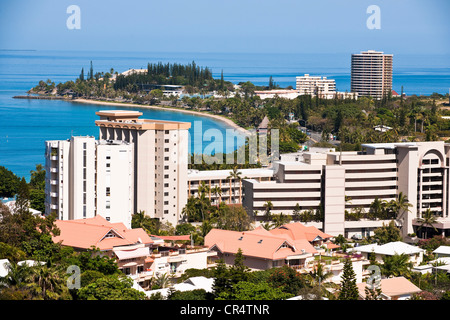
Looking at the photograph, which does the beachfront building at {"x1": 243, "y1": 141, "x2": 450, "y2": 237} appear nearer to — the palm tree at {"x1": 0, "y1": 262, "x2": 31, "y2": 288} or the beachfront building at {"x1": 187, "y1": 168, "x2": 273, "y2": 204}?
the beachfront building at {"x1": 187, "y1": 168, "x2": 273, "y2": 204}

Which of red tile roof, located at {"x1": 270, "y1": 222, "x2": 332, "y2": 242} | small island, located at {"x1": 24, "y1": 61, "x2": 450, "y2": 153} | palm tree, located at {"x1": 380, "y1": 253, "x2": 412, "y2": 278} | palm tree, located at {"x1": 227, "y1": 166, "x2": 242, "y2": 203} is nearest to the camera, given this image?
palm tree, located at {"x1": 380, "y1": 253, "x2": 412, "y2": 278}

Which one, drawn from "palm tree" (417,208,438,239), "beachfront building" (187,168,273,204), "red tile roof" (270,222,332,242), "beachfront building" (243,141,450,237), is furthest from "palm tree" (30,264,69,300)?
"palm tree" (417,208,438,239)

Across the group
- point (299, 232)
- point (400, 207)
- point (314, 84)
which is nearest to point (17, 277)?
point (299, 232)

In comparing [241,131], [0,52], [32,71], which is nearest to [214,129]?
[241,131]

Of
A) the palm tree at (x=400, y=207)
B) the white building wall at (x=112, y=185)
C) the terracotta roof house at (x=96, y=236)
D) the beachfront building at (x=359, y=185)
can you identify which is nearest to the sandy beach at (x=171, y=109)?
the beachfront building at (x=359, y=185)

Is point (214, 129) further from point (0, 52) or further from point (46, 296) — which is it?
point (0, 52)
